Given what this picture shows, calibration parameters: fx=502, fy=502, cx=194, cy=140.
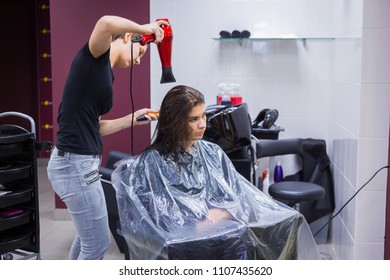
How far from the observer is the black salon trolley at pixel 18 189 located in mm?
2285

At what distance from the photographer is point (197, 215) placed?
5.79 ft

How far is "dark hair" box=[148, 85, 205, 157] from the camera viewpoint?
188cm

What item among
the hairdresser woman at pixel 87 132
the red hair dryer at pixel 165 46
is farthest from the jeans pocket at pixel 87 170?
the red hair dryer at pixel 165 46

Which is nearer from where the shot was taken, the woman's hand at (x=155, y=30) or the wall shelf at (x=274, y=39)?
the woman's hand at (x=155, y=30)

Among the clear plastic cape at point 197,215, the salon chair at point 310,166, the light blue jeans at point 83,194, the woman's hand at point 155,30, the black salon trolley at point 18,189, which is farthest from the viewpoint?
the salon chair at point 310,166

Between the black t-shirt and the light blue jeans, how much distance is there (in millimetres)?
46

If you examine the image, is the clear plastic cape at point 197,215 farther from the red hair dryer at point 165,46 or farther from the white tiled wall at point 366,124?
the white tiled wall at point 366,124

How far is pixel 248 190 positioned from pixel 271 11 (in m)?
1.67

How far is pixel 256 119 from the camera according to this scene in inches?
122

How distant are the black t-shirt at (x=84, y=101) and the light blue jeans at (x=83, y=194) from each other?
0.15 feet

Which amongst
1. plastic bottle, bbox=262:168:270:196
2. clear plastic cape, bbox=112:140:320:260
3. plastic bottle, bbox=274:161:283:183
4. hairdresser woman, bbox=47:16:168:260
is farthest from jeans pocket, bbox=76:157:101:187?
plastic bottle, bbox=274:161:283:183

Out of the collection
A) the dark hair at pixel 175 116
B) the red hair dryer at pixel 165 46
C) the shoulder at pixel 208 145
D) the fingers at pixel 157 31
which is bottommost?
the shoulder at pixel 208 145
